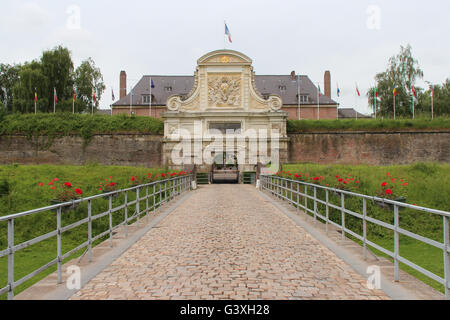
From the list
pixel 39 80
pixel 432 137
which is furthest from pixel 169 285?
pixel 39 80

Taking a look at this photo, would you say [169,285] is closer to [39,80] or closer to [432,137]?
[432,137]

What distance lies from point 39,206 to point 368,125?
2850cm

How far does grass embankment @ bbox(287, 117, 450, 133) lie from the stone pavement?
1024 inches

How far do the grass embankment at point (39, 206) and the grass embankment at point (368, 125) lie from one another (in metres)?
18.1

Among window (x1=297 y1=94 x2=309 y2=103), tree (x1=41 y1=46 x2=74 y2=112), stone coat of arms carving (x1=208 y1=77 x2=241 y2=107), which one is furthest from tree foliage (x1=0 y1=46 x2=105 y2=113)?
window (x1=297 y1=94 x2=309 y2=103)

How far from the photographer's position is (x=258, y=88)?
50062 millimetres

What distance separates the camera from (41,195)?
15.4 m

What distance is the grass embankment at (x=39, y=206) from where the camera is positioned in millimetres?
8620

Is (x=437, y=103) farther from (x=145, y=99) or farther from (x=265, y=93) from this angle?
(x=145, y=99)

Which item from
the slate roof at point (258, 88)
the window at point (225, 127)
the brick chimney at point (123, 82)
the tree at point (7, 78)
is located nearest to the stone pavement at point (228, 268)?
the window at point (225, 127)

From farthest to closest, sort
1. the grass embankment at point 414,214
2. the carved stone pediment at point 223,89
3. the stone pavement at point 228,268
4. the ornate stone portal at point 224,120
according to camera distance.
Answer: the carved stone pediment at point 223,89 < the ornate stone portal at point 224,120 < the grass embankment at point 414,214 < the stone pavement at point 228,268

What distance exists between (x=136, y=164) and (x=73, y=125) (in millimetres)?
6699

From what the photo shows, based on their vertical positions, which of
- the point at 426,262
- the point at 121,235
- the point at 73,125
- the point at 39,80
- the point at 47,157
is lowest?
the point at 426,262

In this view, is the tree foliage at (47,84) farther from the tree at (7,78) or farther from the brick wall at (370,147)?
the brick wall at (370,147)
